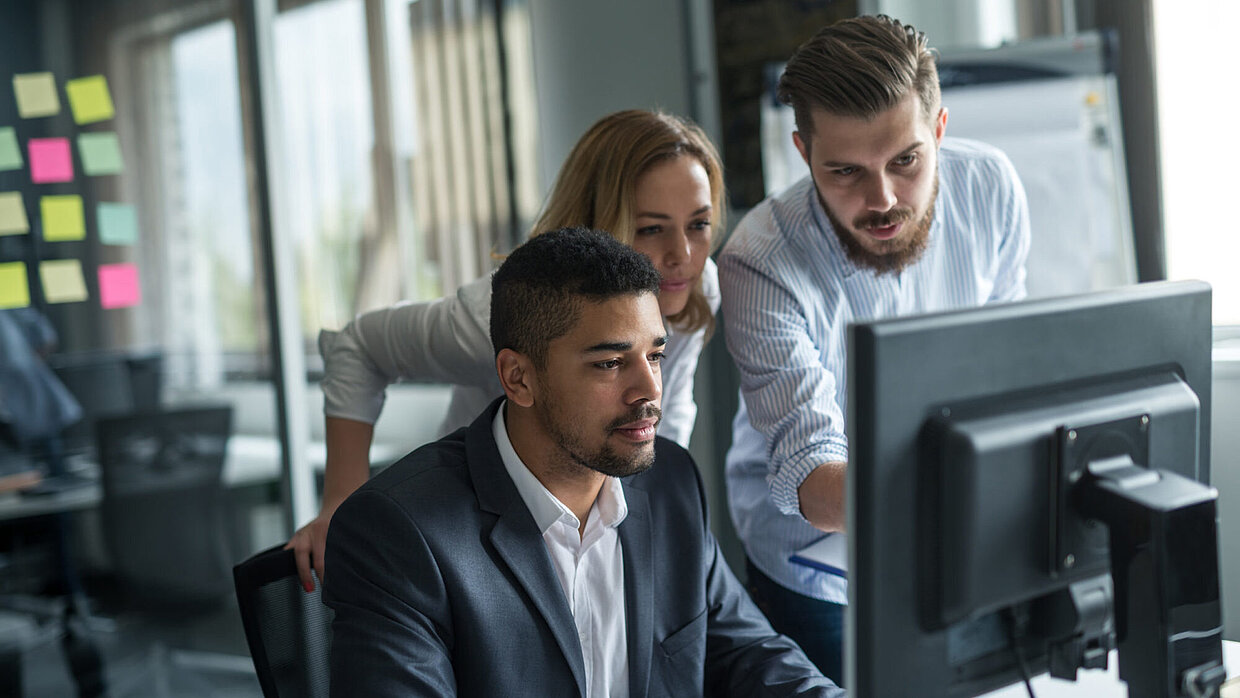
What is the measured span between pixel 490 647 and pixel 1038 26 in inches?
95.2

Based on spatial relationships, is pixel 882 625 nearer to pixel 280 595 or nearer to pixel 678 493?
pixel 678 493

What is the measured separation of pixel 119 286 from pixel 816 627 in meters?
2.38

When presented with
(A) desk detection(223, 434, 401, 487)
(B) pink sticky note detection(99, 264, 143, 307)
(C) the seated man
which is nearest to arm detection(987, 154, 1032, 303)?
(C) the seated man

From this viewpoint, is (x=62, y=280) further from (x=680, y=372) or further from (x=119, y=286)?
(x=680, y=372)

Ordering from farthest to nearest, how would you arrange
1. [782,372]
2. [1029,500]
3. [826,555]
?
[826,555], [782,372], [1029,500]

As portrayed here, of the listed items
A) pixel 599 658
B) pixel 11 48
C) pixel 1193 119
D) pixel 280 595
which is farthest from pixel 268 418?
pixel 1193 119

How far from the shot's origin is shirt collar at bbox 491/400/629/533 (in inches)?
51.6

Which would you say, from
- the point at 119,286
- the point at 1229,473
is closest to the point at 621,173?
the point at 1229,473

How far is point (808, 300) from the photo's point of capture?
162 cm

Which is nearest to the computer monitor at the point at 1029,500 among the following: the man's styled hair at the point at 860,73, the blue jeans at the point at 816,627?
the man's styled hair at the point at 860,73

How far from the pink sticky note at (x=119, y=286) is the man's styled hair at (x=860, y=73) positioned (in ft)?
7.70

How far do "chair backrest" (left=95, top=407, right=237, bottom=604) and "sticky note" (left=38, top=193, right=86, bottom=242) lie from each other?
0.54 m

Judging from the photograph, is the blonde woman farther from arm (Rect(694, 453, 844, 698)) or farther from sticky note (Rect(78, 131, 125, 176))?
sticky note (Rect(78, 131, 125, 176))

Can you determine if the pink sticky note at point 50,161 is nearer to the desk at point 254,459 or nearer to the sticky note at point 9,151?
the sticky note at point 9,151
